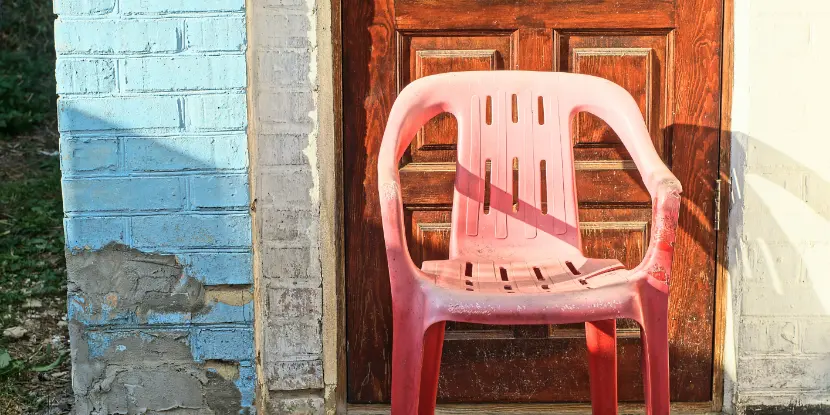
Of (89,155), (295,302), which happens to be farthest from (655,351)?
(89,155)

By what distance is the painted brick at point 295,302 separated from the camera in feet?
7.73

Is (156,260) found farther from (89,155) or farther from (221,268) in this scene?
(89,155)

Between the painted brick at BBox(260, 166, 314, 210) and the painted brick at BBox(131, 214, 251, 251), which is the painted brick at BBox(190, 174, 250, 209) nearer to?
the painted brick at BBox(131, 214, 251, 251)

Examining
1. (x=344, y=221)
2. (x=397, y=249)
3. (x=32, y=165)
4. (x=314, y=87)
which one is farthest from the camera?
(x=32, y=165)

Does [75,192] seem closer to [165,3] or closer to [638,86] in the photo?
[165,3]

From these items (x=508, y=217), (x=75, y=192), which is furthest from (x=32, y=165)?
(x=508, y=217)

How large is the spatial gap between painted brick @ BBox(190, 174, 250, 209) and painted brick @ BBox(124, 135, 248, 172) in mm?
30

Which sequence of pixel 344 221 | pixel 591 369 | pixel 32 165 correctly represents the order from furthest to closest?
pixel 32 165 → pixel 344 221 → pixel 591 369

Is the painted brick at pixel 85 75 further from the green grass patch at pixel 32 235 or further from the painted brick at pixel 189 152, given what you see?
the green grass patch at pixel 32 235

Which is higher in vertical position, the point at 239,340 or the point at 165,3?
the point at 165,3

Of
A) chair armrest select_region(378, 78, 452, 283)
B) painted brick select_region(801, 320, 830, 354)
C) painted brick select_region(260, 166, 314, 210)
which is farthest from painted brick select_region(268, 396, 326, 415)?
painted brick select_region(801, 320, 830, 354)

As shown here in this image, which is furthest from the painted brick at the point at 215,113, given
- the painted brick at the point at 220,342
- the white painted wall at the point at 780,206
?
the white painted wall at the point at 780,206

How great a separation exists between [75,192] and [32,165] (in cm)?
375

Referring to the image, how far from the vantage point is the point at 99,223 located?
2180 mm
